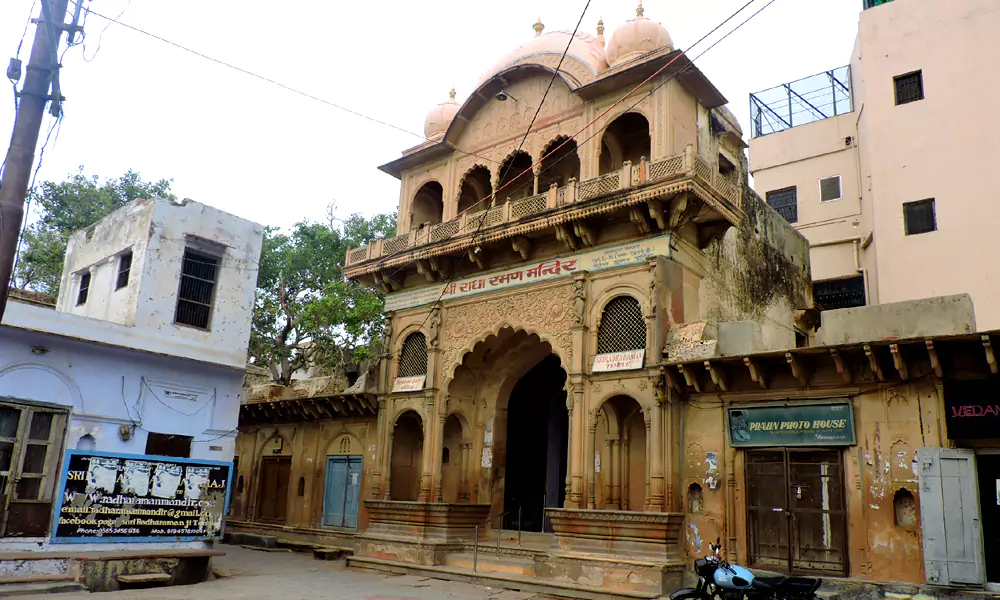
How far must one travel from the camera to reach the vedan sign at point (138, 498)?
12.3 metres

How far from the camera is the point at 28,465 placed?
12.9 metres

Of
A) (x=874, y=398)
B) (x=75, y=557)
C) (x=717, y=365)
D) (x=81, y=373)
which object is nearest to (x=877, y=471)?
(x=874, y=398)

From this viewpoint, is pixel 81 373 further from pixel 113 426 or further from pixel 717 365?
pixel 717 365

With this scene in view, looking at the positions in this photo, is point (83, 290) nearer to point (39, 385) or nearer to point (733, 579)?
point (39, 385)

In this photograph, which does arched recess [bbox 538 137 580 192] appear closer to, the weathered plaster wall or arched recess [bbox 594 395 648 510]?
arched recess [bbox 594 395 648 510]

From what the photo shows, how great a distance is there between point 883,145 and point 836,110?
5.71 metres

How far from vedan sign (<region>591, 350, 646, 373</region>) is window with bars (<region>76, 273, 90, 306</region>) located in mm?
11245

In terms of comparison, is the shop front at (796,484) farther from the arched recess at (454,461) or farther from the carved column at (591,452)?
the arched recess at (454,461)

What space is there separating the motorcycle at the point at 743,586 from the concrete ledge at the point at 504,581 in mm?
2846

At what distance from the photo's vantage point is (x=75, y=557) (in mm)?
12234

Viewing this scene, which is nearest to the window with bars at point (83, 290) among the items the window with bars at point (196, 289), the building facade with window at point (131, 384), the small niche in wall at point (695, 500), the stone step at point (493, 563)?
the building facade with window at point (131, 384)

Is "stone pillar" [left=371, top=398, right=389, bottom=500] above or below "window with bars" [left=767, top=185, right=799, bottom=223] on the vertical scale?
below

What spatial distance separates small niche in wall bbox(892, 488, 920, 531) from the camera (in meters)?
11.6

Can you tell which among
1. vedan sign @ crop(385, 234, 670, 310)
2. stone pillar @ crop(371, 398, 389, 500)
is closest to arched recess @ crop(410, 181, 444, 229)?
vedan sign @ crop(385, 234, 670, 310)
